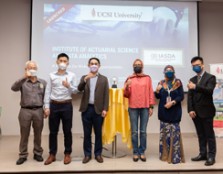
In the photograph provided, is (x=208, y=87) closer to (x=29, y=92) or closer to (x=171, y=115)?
(x=171, y=115)

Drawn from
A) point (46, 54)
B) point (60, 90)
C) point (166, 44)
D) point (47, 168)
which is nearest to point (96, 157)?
point (47, 168)

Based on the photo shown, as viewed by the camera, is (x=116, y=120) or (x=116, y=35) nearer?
(x=116, y=120)

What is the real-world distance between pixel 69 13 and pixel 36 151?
3.07 m

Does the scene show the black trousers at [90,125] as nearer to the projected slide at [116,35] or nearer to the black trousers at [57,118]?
the black trousers at [57,118]

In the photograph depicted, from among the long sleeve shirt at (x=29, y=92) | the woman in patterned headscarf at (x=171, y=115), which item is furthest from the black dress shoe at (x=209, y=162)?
the long sleeve shirt at (x=29, y=92)

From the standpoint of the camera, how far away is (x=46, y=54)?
5.27 m

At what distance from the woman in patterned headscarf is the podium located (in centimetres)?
53

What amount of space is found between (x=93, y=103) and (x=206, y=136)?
1575mm

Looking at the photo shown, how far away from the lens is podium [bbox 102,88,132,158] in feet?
11.9

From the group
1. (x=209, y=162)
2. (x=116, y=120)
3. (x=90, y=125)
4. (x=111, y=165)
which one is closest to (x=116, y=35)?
(x=116, y=120)

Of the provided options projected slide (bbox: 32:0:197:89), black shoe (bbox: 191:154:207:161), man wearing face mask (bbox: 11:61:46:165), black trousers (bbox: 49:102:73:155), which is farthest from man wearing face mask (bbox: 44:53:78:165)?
projected slide (bbox: 32:0:197:89)

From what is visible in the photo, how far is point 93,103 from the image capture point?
342 cm

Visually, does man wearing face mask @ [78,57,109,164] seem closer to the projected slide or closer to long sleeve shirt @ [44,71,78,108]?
long sleeve shirt @ [44,71,78,108]

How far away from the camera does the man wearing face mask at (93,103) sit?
342 centimetres
